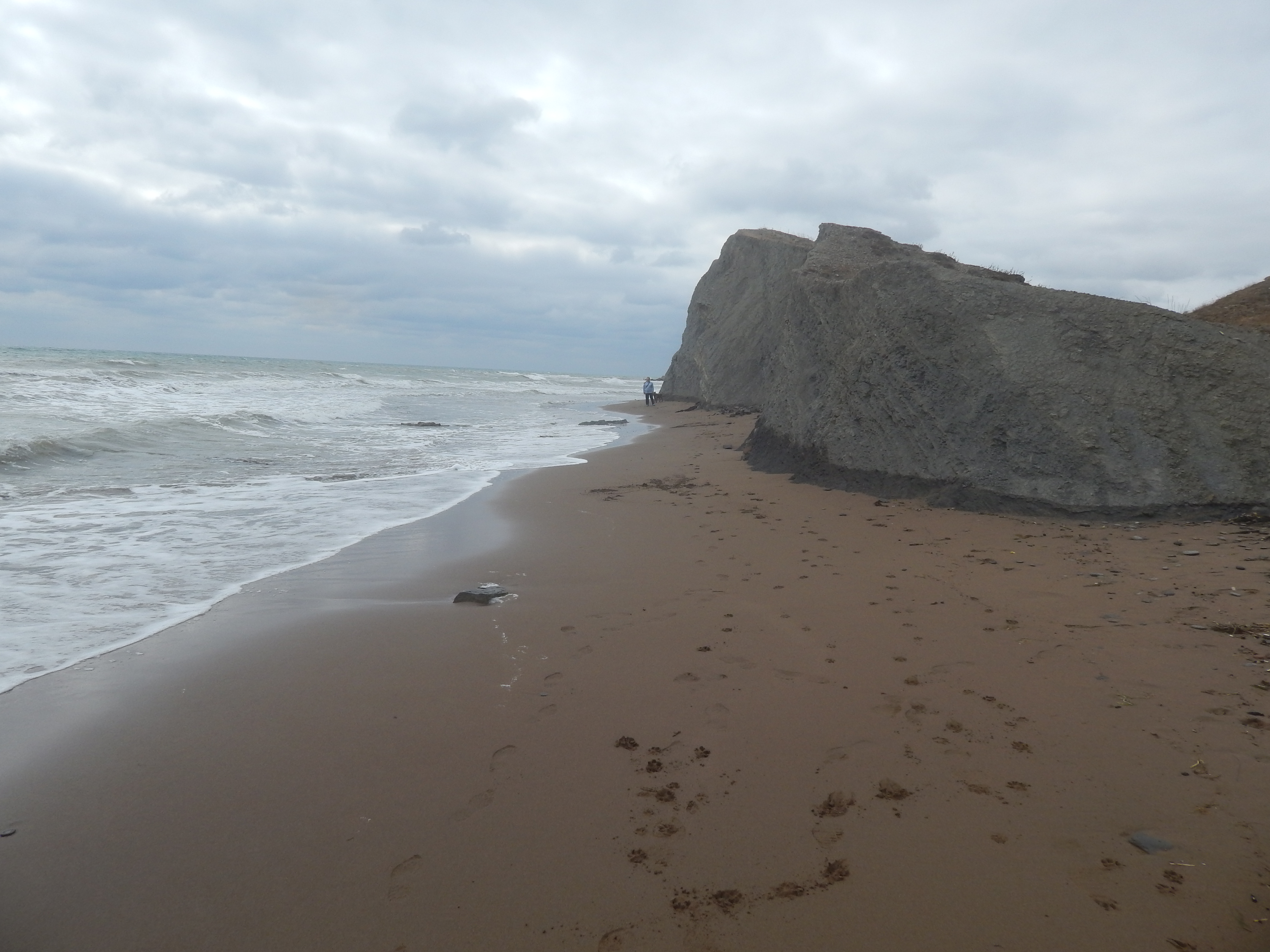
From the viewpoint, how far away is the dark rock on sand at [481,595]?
5.27 metres

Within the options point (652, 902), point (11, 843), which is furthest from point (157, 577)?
point (652, 902)

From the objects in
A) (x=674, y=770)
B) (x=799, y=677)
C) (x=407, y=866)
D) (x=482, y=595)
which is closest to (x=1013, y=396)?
(x=799, y=677)

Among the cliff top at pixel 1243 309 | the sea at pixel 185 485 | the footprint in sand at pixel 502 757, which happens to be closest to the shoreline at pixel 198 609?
the sea at pixel 185 485

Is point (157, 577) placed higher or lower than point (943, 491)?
lower

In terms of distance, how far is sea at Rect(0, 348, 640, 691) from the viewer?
5.16 metres

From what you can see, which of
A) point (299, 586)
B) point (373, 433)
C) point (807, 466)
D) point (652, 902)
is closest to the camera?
point (652, 902)

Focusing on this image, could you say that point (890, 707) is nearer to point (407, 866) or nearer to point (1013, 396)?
point (407, 866)

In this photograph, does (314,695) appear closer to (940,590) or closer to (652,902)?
(652,902)

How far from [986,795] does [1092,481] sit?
5.05 metres

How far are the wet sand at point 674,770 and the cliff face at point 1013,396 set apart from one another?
1.32m

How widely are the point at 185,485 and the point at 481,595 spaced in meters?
6.83

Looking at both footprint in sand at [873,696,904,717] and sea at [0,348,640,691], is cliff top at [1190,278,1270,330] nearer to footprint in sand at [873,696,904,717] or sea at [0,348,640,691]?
footprint in sand at [873,696,904,717]

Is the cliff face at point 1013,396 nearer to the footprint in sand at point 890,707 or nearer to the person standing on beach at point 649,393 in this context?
the footprint in sand at point 890,707

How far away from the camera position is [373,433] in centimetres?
1873
